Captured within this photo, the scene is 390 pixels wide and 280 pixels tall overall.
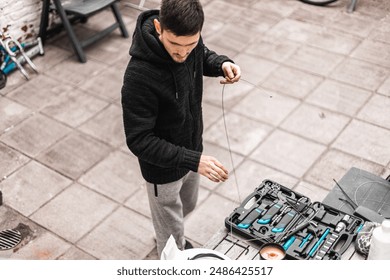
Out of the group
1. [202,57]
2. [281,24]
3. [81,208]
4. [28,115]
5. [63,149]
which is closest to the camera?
[202,57]

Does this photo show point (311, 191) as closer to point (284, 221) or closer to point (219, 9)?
point (284, 221)

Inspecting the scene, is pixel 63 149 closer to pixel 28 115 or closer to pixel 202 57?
pixel 28 115

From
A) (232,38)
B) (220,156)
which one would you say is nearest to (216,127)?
(220,156)

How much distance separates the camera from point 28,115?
497cm

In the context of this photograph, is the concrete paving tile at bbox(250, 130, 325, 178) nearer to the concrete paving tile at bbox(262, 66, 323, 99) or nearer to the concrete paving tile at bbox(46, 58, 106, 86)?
the concrete paving tile at bbox(262, 66, 323, 99)

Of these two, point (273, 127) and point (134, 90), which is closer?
point (134, 90)

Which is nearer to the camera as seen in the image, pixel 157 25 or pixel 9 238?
pixel 157 25

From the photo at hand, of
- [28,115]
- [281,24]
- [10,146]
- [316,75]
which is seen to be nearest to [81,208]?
[10,146]

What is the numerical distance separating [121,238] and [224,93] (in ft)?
6.02

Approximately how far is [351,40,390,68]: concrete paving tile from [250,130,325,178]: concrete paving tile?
145cm

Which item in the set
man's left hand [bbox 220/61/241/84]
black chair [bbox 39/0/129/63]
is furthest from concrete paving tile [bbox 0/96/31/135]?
man's left hand [bbox 220/61/241/84]

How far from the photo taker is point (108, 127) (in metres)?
4.80
